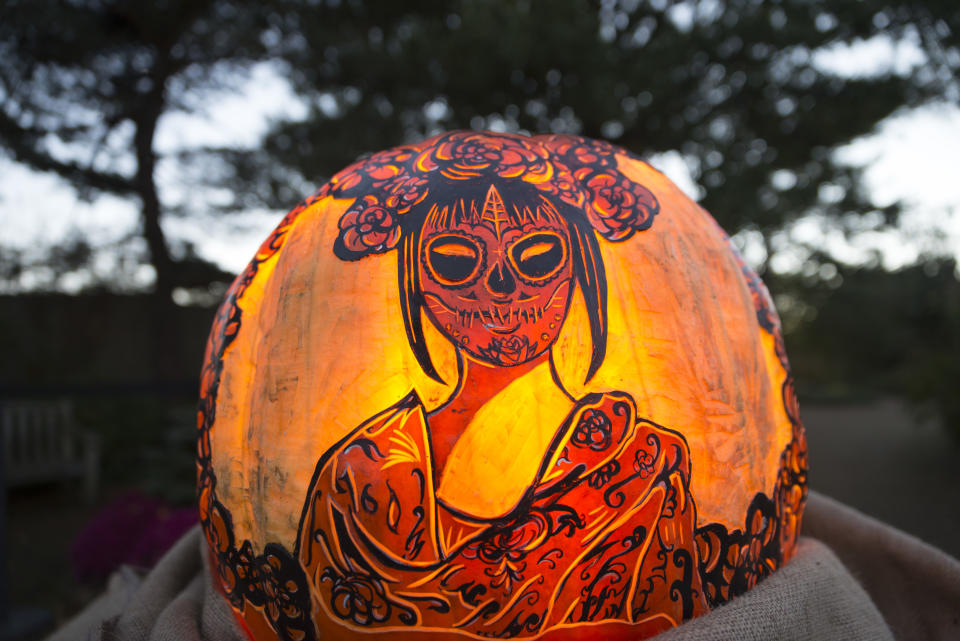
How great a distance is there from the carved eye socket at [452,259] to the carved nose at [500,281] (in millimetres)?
28

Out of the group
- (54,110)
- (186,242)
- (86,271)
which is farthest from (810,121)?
(86,271)

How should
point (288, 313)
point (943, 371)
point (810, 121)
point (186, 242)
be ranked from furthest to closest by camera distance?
1. point (186, 242)
2. point (943, 371)
3. point (810, 121)
4. point (288, 313)

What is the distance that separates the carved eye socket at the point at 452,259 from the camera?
96 centimetres

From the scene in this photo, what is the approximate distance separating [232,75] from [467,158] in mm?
5600

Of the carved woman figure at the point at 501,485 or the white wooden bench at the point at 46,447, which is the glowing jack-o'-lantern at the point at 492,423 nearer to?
the carved woman figure at the point at 501,485

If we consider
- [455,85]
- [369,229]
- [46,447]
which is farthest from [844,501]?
[46,447]

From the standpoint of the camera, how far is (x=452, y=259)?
968mm

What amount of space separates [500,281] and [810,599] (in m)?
0.72

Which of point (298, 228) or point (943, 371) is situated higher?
point (298, 228)

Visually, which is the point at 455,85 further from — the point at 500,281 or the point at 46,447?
the point at 46,447

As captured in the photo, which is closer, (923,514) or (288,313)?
(288,313)

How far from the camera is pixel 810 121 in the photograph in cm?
505

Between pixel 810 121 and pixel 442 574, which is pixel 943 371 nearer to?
pixel 810 121

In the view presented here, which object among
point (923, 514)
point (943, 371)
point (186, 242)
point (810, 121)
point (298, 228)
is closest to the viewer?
point (298, 228)
